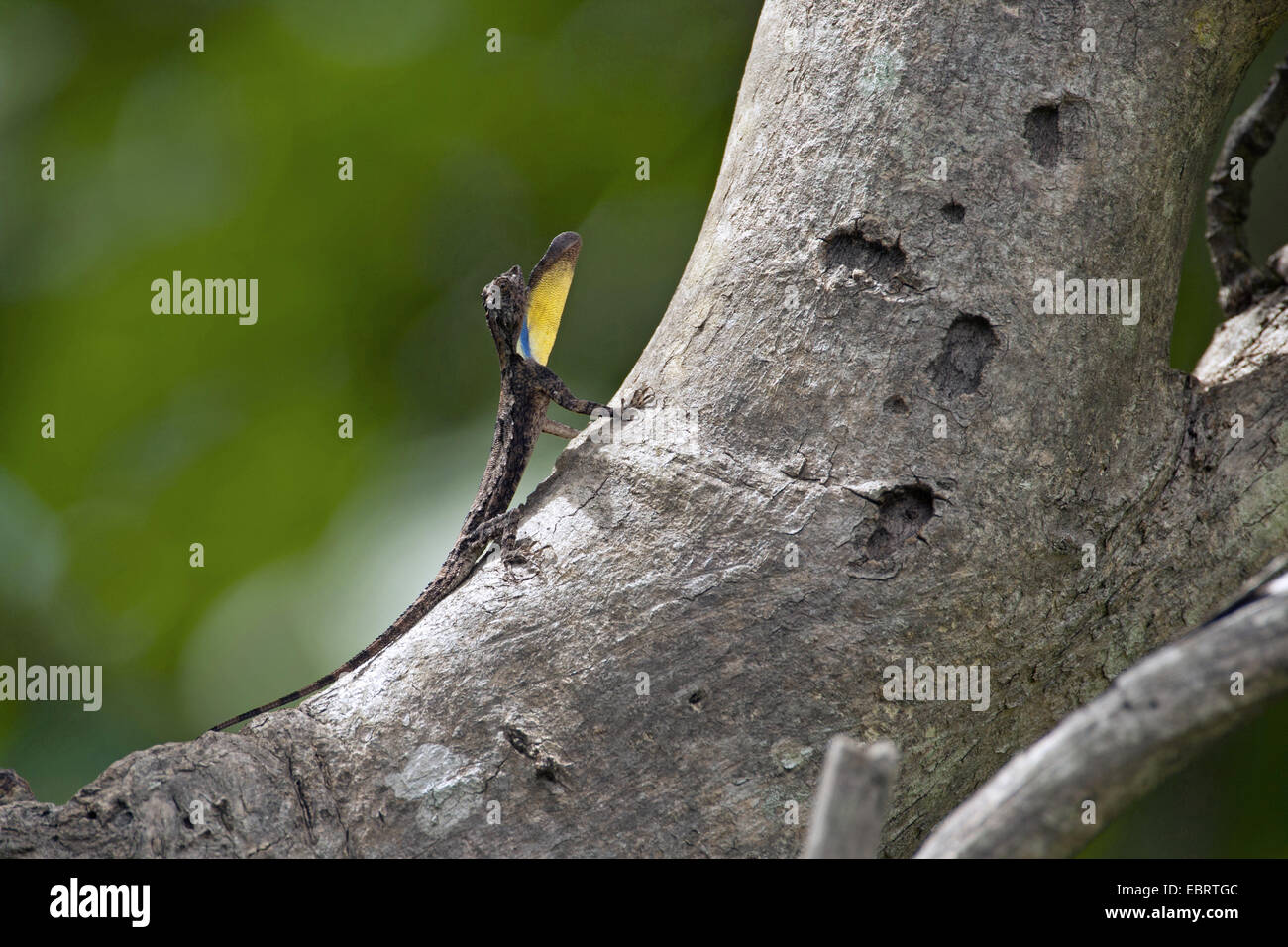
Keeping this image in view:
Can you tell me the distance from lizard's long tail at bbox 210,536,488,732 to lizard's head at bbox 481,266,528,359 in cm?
103

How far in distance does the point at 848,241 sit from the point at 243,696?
181 inches

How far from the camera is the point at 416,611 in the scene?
3.11m

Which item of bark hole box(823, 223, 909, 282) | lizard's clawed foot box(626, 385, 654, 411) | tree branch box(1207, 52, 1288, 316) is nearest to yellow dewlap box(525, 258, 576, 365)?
lizard's clawed foot box(626, 385, 654, 411)

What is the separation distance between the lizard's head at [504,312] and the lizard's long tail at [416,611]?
103 centimetres

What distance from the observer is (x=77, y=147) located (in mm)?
5875

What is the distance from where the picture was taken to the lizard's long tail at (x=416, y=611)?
9.91ft

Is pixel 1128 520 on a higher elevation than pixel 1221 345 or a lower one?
lower

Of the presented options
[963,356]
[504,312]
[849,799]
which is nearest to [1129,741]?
[849,799]

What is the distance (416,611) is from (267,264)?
3.58m

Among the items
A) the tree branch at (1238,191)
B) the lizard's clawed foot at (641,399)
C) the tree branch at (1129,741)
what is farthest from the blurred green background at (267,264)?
the tree branch at (1129,741)

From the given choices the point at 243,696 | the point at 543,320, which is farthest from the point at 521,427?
the point at 243,696

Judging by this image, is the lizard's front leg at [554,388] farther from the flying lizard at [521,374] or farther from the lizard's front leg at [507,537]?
the lizard's front leg at [507,537]

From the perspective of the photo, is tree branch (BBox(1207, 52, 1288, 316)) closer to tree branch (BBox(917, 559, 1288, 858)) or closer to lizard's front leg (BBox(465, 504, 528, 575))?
tree branch (BBox(917, 559, 1288, 858))

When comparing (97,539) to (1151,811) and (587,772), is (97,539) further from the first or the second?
(1151,811)
